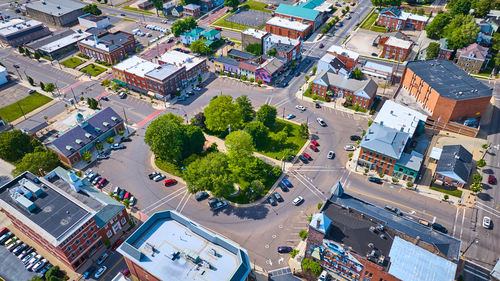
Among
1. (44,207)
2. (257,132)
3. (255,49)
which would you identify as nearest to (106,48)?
(255,49)

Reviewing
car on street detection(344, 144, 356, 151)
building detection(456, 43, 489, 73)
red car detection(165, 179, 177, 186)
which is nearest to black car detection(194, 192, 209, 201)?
red car detection(165, 179, 177, 186)

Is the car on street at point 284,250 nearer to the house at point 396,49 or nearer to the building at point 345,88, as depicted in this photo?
the building at point 345,88

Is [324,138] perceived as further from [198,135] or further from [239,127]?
[198,135]

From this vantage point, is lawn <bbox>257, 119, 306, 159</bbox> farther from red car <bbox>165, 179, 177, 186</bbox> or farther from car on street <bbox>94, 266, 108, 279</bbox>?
car on street <bbox>94, 266, 108, 279</bbox>

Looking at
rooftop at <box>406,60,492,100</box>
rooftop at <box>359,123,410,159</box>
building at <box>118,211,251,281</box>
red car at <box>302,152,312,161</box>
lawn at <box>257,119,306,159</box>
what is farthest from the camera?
rooftop at <box>406,60,492,100</box>

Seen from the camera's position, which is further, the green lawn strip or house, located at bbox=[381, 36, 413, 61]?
house, located at bbox=[381, 36, 413, 61]

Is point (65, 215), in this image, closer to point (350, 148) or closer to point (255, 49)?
point (350, 148)

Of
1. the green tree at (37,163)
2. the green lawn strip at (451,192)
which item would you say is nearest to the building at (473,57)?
the green lawn strip at (451,192)

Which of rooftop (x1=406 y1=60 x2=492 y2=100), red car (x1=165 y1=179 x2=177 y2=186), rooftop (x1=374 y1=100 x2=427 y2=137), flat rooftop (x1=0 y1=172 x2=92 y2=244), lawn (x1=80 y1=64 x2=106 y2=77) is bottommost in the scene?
red car (x1=165 y1=179 x2=177 y2=186)
